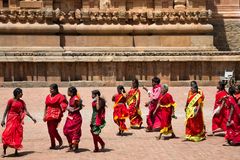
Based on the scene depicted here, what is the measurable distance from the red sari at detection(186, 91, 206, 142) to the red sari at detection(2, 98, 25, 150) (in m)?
3.66

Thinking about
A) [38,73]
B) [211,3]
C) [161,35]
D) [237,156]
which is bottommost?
[237,156]

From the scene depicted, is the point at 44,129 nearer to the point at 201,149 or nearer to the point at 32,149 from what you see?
the point at 32,149

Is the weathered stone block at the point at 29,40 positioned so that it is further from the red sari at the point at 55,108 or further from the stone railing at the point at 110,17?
the red sari at the point at 55,108

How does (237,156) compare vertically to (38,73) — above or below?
below

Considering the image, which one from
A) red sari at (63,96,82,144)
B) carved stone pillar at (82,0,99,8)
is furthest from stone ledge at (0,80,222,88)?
red sari at (63,96,82,144)

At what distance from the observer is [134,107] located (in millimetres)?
13203

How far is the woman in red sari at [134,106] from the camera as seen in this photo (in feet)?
43.1

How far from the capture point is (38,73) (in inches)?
824

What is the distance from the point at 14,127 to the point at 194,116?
12.9 feet

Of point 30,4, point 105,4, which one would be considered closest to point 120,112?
point 30,4

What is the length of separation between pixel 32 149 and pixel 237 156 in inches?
156

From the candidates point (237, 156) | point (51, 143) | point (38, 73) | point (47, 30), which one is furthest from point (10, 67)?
point (237, 156)

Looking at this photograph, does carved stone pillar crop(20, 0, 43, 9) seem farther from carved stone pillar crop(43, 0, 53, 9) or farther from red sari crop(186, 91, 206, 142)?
red sari crop(186, 91, 206, 142)

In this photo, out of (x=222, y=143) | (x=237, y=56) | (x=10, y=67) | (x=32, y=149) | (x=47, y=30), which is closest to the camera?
(x=32, y=149)
